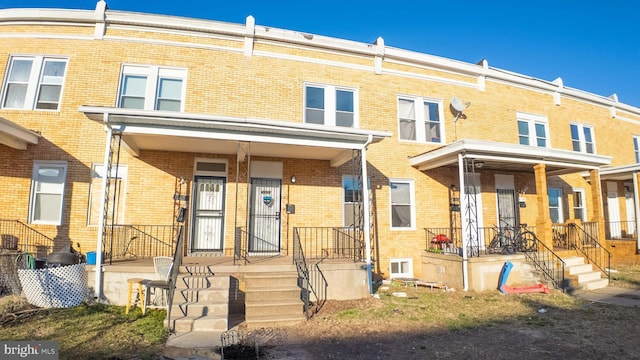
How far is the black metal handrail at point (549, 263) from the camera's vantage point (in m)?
9.76

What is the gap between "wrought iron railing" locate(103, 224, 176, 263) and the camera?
30.2 feet

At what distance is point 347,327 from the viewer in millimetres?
A: 6449

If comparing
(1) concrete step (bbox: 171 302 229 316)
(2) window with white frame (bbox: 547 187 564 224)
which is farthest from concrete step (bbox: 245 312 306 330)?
(2) window with white frame (bbox: 547 187 564 224)

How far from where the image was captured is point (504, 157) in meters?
10.6

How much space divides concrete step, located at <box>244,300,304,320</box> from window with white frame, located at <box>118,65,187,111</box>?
6.49m

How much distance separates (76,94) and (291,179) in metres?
6.62

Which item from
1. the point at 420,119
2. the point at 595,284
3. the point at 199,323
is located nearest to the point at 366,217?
the point at 420,119

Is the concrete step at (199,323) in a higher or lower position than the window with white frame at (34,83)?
lower

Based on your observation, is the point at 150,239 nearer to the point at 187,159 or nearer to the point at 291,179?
the point at 187,159

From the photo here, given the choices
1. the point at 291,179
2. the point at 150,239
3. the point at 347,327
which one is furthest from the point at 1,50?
the point at 347,327

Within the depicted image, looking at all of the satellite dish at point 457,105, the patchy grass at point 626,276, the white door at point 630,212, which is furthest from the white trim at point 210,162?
the white door at point 630,212

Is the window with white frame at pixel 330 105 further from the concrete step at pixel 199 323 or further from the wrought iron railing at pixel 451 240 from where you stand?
the concrete step at pixel 199 323

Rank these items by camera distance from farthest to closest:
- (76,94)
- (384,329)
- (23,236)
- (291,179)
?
(291,179), (76,94), (23,236), (384,329)

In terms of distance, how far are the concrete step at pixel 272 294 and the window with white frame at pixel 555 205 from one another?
40.3ft
